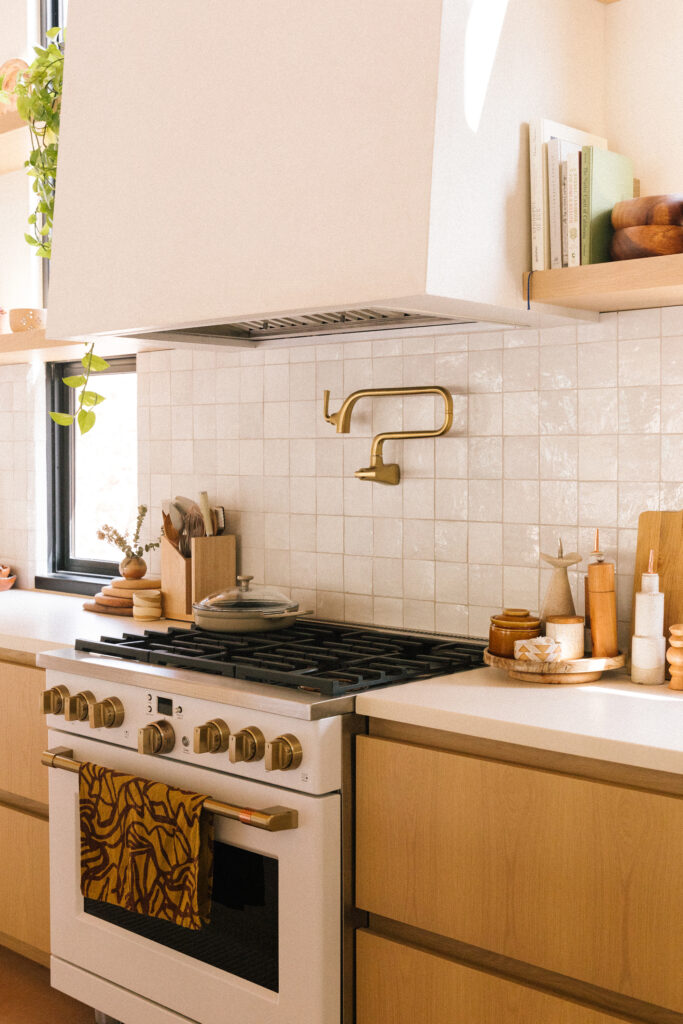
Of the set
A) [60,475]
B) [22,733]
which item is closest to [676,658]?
[22,733]

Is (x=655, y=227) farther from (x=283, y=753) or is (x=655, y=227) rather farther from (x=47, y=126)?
(x=47, y=126)

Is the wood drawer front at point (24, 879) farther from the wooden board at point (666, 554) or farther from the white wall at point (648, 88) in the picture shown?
the white wall at point (648, 88)

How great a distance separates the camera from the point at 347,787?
1.97 metres

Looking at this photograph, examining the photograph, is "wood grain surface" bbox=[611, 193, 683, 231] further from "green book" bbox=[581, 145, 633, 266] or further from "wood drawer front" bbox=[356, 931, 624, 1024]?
"wood drawer front" bbox=[356, 931, 624, 1024]

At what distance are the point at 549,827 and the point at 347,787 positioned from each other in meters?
0.42

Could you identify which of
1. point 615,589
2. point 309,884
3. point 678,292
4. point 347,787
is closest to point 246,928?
point 309,884

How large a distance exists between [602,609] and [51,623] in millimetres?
1563

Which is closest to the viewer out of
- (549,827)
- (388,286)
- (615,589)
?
(549,827)

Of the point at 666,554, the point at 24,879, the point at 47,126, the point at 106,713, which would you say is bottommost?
the point at 24,879

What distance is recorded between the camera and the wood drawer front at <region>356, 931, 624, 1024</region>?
5.64 feet

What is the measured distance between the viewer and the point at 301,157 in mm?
2053

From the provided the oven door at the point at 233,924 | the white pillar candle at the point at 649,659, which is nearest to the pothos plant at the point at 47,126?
the oven door at the point at 233,924

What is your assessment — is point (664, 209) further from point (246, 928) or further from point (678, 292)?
point (246, 928)

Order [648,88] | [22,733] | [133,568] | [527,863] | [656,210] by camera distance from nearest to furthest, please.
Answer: [527,863] → [656,210] → [648,88] → [22,733] → [133,568]
